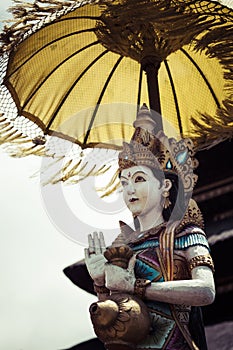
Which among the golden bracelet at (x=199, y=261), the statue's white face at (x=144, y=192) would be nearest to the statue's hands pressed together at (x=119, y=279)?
the golden bracelet at (x=199, y=261)

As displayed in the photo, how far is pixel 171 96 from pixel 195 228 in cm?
115

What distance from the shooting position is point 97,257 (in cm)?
454

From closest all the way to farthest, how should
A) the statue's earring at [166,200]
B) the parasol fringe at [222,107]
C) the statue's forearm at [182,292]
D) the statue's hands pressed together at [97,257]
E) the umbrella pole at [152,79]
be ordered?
1. the statue's forearm at [182,292]
2. the statue's hands pressed together at [97,257]
3. the statue's earring at [166,200]
4. the parasol fringe at [222,107]
5. the umbrella pole at [152,79]

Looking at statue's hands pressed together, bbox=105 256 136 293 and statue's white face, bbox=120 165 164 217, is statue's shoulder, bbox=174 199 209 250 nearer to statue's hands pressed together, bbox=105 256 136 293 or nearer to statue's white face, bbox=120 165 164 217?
statue's white face, bbox=120 165 164 217

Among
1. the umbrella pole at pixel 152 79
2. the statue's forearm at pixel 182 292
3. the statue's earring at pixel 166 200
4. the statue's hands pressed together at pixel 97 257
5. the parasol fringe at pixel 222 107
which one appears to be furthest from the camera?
the umbrella pole at pixel 152 79

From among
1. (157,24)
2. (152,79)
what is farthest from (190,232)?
(157,24)

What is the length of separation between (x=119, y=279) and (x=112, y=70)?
153cm

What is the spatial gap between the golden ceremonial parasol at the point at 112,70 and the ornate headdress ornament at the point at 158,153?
273mm

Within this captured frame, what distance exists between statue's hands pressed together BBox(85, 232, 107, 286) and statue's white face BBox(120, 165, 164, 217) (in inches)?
11.9

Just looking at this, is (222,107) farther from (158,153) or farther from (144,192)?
(144,192)

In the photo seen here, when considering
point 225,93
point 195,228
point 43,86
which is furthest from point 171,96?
point 195,228

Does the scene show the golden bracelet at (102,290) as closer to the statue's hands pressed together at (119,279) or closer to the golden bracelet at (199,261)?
the statue's hands pressed together at (119,279)

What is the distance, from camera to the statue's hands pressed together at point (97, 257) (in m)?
4.53

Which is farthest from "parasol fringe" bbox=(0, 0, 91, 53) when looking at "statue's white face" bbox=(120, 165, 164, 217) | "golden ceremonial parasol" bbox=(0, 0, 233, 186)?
"statue's white face" bbox=(120, 165, 164, 217)
